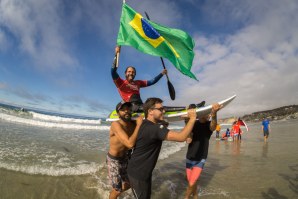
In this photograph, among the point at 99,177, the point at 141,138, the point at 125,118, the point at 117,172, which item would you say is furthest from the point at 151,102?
the point at 99,177

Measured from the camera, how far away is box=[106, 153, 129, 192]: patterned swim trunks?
4699mm

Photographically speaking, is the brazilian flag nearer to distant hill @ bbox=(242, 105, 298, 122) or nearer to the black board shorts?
the black board shorts

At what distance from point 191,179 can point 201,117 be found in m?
1.46

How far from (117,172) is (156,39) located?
11.1ft

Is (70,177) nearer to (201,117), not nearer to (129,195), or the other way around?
→ (129,195)

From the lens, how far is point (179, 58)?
19.7 feet

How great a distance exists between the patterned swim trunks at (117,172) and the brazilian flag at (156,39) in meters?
2.68

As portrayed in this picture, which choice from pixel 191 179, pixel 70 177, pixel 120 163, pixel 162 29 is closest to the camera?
pixel 120 163

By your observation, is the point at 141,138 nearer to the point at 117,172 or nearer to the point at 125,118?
the point at 125,118

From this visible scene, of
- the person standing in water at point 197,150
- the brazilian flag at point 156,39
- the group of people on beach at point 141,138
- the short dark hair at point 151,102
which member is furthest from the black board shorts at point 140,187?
the brazilian flag at point 156,39

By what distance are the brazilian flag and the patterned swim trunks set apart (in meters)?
2.68

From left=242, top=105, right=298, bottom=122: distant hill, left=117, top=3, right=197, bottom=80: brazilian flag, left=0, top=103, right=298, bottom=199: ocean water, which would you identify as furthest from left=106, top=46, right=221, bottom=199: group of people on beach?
left=242, top=105, right=298, bottom=122: distant hill

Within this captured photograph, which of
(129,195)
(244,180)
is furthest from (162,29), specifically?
(244,180)

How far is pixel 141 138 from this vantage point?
11.6ft
